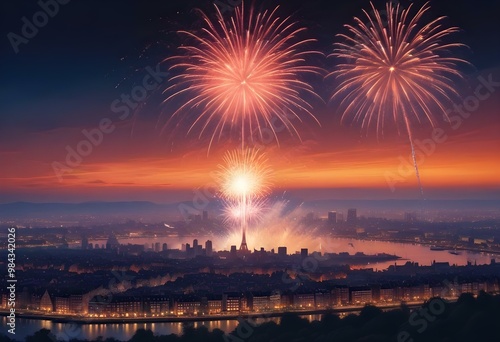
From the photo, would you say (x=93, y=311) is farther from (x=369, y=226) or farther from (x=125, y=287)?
(x=369, y=226)

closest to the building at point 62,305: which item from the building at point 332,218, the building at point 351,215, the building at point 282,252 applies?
the building at point 282,252

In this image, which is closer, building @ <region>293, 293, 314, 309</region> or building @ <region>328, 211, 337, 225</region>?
building @ <region>293, 293, 314, 309</region>

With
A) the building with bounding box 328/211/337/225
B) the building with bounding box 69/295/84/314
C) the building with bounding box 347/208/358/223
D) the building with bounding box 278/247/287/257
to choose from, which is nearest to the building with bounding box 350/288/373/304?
the building with bounding box 69/295/84/314

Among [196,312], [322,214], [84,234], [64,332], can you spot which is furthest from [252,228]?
[64,332]

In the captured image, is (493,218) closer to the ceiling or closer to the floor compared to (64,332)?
closer to the ceiling

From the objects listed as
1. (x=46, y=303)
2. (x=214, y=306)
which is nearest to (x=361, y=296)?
(x=214, y=306)

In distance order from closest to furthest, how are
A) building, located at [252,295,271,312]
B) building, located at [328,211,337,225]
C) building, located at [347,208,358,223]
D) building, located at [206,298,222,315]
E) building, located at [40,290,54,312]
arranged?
building, located at [206,298,222,315], building, located at [252,295,271,312], building, located at [40,290,54,312], building, located at [328,211,337,225], building, located at [347,208,358,223]

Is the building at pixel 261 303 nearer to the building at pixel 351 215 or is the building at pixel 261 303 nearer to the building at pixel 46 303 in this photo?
the building at pixel 46 303

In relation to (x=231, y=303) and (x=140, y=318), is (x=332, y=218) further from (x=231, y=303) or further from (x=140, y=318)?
(x=140, y=318)

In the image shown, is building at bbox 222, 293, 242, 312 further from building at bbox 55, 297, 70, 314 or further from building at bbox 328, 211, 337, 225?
building at bbox 328, 211, 337, 225

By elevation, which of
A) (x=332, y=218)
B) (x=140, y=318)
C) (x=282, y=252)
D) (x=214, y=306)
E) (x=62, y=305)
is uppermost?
(x=332, y=218)

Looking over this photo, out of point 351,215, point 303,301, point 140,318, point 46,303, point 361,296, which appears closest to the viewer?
point 140,318
